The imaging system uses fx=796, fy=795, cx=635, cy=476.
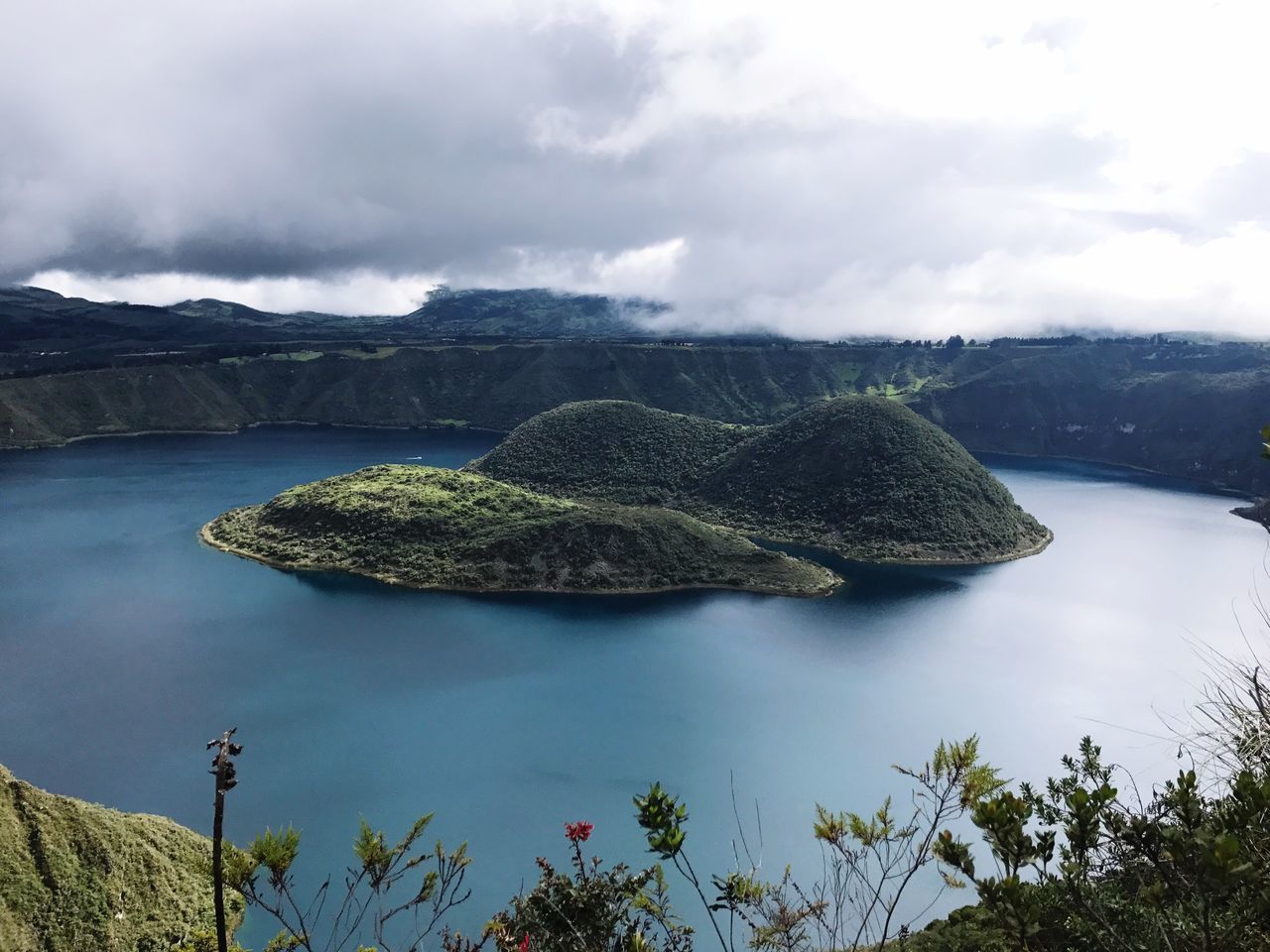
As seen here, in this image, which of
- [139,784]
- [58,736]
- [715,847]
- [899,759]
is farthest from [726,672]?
[58,736]

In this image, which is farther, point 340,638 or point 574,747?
point 340,638

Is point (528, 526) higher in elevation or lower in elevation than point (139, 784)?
higher

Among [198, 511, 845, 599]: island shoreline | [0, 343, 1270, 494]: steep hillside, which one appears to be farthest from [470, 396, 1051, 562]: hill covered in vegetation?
[0, 343, 1270, 494]: steep hillside

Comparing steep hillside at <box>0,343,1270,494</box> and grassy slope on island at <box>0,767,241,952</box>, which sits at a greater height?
steep hillside at <box>0,343,1270,494</box>

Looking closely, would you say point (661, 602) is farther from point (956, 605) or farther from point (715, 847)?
point (715, 847)

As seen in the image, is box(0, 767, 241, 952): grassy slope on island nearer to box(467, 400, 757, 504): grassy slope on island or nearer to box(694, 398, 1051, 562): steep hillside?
box(694, 398, 1051, 562): steep hillside

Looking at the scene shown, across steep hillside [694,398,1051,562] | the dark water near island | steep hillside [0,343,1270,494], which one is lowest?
the dark water near island

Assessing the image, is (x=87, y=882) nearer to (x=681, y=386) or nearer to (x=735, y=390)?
(x=681, y=386)
